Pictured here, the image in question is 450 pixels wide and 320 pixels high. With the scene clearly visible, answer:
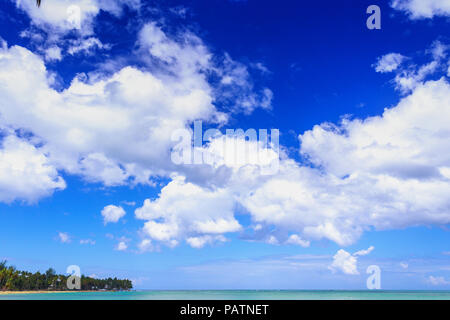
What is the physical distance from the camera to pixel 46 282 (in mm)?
136875

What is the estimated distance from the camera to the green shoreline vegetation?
114312 millimetres

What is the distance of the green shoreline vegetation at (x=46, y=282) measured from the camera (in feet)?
375

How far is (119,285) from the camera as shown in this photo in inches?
7333
